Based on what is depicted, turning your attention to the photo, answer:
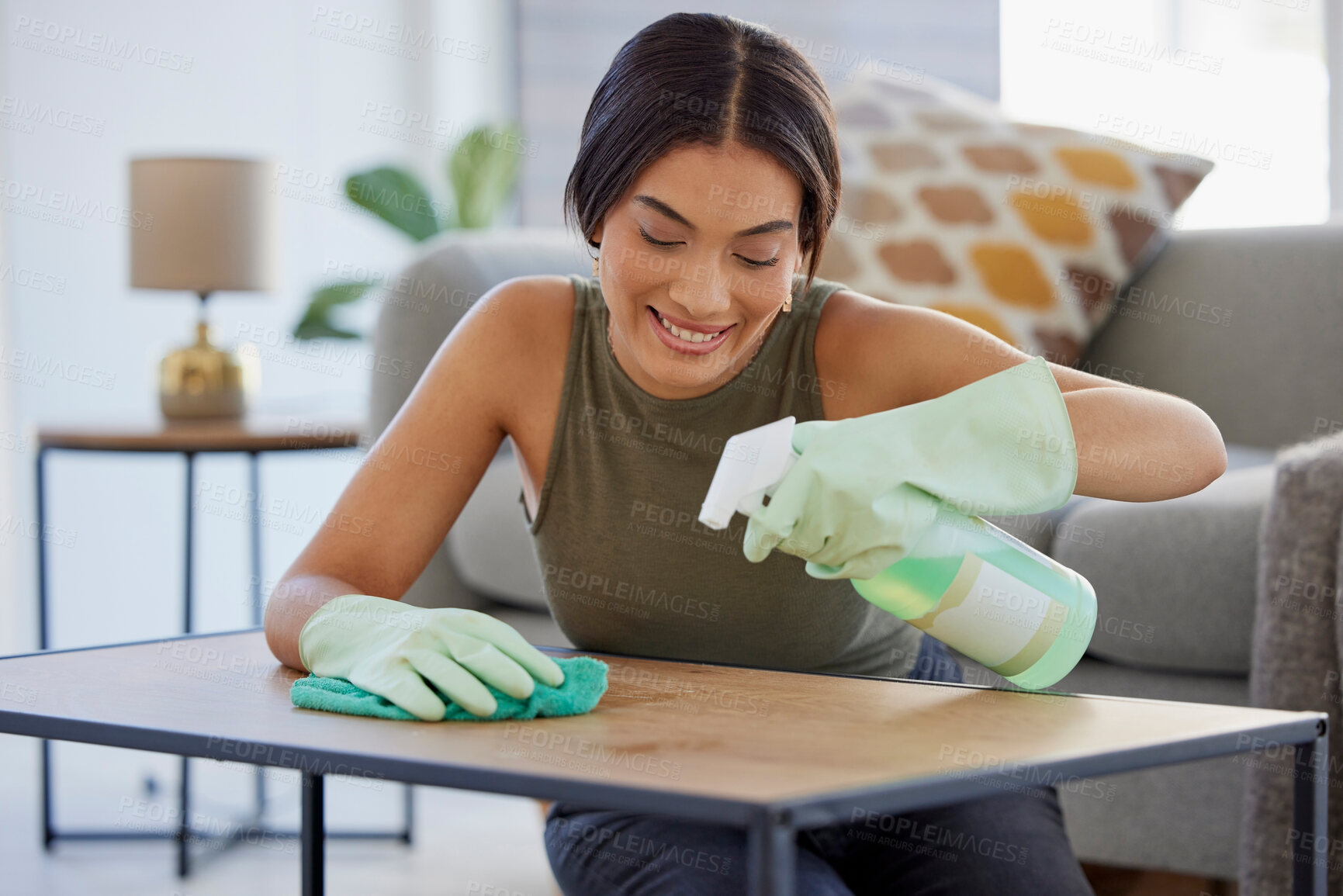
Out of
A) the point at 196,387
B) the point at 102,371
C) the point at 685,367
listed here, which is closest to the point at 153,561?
the point at 102,371

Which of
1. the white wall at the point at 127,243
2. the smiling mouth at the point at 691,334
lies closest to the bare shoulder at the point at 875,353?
the smiling mouth at the point at 691,334

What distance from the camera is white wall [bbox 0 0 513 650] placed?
231cm

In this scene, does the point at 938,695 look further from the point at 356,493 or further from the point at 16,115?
the point at 16,115

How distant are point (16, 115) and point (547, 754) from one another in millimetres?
2158

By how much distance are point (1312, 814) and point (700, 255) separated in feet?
1.57

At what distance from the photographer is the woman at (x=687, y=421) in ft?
2.66

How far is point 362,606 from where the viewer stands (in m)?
0.78

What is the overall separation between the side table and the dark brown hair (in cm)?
86

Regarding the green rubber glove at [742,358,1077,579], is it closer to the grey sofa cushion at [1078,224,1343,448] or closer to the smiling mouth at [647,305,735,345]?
the smiling mouth at [647,305,735,345]

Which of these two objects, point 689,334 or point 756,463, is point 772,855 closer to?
point 756,463

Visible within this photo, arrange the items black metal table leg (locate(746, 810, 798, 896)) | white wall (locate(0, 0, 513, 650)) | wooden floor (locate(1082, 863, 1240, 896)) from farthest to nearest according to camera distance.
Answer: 1. white wall (locate(0, 0, 513, 650))
2. wooden floor (locate(1082, 863, 1240, 896))
3. black metal table leg (locate(746, 810, 798, 896))

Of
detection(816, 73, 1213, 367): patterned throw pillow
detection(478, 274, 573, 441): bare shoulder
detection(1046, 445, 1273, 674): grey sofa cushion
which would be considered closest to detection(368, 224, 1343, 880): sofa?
detection(1046, 445, 1273, 674): grey sofa cushion

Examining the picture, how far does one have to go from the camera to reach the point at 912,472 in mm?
645

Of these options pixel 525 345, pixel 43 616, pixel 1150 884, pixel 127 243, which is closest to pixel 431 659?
pixel 525 345
